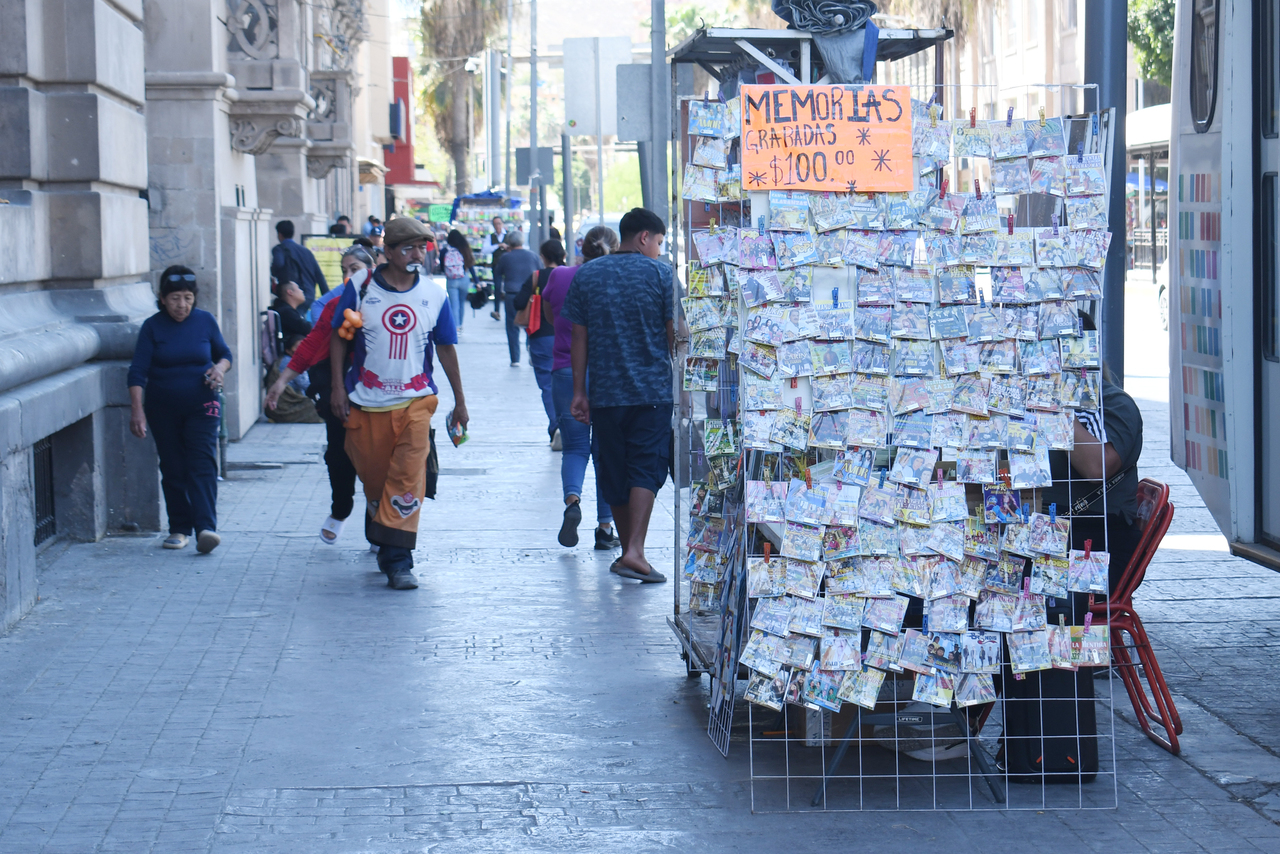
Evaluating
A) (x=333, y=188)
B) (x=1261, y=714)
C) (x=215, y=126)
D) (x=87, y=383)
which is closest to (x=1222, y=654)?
(x=1261, y=714)

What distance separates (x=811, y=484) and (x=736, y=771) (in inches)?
42.0

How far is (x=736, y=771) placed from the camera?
5.04 metres

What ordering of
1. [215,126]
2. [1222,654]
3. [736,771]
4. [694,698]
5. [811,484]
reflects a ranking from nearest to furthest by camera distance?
[811,484]
[736,771]
[694,698]
[1222,654]
[215,126]

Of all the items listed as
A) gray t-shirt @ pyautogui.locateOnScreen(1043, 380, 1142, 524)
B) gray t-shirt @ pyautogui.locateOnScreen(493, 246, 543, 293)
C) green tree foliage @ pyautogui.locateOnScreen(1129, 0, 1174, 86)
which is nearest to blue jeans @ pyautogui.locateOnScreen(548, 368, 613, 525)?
gray t-shirt @ pyautogui.locateOnScreen(1043, 380, 1142, 524)

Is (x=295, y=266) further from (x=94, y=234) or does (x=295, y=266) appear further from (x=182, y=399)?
(x=182, y=399)

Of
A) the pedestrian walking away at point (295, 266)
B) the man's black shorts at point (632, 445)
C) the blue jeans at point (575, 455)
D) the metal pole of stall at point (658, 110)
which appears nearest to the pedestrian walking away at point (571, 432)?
the blue jeans at point (575, 455)

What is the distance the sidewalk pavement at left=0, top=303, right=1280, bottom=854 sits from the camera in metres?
4.50

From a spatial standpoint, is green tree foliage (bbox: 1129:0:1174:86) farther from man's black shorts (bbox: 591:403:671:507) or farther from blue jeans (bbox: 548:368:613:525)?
man's black shorts (bbox: 591:403:671:507)

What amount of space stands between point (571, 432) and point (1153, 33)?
2657 cm

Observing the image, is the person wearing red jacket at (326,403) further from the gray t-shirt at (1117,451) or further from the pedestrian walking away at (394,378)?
the gray t-shirt at (1117,451)

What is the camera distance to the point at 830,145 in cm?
457

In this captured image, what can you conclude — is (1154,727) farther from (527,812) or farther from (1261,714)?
(527,812)

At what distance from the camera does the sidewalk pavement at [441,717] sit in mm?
4500

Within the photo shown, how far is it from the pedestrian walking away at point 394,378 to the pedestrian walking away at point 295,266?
8.42 meters
